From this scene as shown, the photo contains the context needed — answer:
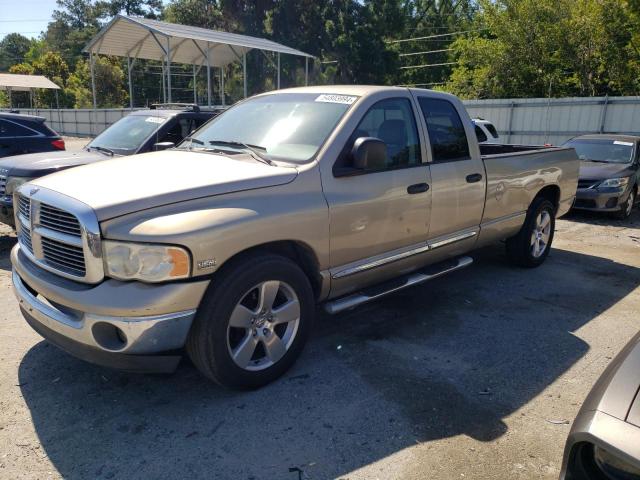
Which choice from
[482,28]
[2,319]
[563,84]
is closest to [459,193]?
[2,319]

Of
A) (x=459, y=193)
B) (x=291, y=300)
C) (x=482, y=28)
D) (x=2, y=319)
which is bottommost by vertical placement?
(x=2, y=319)

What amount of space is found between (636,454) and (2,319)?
484 centimetres

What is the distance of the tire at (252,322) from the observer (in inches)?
124

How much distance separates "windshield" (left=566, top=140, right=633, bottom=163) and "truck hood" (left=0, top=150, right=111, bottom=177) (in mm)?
8968

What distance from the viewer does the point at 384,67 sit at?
37.5 m

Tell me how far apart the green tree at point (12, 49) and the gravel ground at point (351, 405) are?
10809cm

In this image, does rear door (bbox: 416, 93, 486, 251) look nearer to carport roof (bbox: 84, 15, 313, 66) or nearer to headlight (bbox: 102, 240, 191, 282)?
headlight (bbox: 102, 240, 191, 282)

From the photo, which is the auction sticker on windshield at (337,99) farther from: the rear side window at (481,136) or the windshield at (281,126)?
the rear side window at (481,136)

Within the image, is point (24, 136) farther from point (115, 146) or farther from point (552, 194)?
point (552, 194)

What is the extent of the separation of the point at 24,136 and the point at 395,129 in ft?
23.6

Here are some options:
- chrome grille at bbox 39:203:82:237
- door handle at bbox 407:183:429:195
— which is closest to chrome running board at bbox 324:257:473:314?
door handle at bbox 407:183:429:195

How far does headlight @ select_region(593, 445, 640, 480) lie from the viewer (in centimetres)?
186

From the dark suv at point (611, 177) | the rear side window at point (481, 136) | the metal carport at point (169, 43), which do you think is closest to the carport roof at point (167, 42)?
the metal carport at point (169, 43)

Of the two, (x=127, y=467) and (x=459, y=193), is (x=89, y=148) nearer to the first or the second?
(x=459, y=193)
